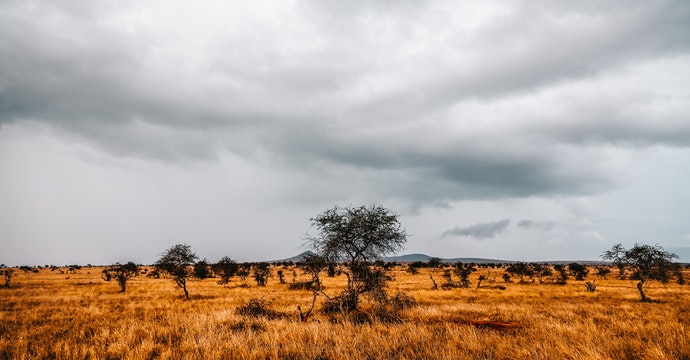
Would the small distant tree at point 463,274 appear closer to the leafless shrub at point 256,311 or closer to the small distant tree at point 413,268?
the small distant tree at point 413,268

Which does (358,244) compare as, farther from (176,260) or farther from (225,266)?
(225,266)

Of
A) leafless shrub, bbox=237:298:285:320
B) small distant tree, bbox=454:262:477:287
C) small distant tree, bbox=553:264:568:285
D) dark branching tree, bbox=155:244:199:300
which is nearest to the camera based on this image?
leafless shrub, bbox=237:298:285:320

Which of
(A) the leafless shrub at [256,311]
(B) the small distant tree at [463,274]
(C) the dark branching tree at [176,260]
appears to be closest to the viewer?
(A) the leafless shrub at [256,311]

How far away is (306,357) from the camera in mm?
7582

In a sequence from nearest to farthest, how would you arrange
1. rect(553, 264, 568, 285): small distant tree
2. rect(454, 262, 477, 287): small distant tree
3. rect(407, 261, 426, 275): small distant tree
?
rect(454, 262, 477, 287): small distant tree, rect(553, 264, 568, 285): small distant tree, rect(407, 261, 426, 275): small distant tree

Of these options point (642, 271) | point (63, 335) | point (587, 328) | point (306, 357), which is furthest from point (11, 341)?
point (642, 271)

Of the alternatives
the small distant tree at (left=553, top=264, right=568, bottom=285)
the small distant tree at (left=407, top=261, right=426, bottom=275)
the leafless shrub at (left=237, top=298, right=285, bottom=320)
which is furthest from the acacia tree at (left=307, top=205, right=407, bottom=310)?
the small distant tree at (left=407, top=261, right=426, bottom=275)

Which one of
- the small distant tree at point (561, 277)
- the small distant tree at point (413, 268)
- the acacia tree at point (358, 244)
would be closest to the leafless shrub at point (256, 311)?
the acacia tree at point (358, 244)

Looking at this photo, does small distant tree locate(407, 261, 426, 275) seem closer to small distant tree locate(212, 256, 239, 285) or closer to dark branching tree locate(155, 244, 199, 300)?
small distant tree locate(212, 256, 239, 285)

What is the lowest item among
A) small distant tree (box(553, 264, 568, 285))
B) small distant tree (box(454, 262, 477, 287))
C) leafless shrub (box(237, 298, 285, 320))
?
small distant tree (box(553, 264, 568, 285))

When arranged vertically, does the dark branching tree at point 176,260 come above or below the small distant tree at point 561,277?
above

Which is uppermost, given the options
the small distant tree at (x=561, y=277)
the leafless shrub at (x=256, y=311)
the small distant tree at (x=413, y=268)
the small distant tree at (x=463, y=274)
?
the leafless shrub at (x=256, y=311)

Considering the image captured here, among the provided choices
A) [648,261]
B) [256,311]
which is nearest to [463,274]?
[648,261]

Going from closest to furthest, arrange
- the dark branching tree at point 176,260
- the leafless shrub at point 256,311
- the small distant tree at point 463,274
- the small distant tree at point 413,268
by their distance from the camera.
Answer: the leafless shrub at point 256,311
the dark branching tree at point 176,260
the small distant tree at point 463,274
the small distant tree at point 413,268
